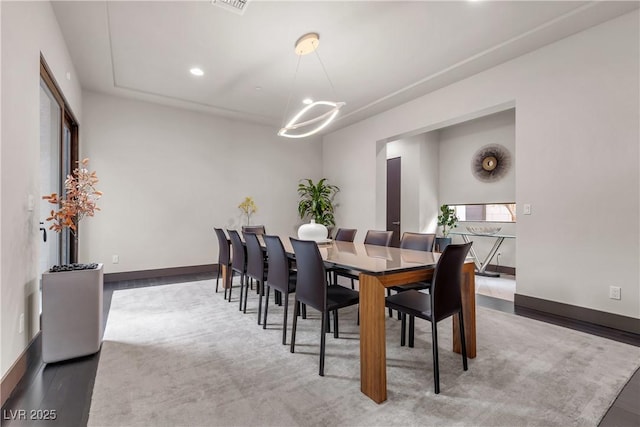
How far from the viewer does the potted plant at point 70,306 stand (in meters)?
2.06

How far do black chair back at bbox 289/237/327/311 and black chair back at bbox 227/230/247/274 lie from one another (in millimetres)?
1183

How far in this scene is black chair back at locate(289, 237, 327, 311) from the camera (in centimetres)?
202

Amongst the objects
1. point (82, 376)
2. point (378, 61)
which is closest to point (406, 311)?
point (82, 376)

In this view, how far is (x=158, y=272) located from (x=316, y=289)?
13.3 ft

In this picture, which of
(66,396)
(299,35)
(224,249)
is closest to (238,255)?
(224,249)

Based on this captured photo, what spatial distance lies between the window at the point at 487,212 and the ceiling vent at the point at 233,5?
17.0 ft

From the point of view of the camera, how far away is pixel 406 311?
77.3 inches

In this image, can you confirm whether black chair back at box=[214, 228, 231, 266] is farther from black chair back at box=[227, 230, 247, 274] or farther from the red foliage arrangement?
the red foliage arrangement

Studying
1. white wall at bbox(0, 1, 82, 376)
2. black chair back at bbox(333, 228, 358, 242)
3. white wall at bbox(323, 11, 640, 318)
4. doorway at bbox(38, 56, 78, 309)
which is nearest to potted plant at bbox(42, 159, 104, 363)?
white wall at bbox(0, 1, 82, 376)

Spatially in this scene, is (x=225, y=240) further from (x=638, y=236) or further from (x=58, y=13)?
(x=638, y=236)

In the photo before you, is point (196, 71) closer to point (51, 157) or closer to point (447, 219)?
point (51, 157)

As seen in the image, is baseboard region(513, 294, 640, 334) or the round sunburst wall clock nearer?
baseboard region(513, 294, 640, 334)

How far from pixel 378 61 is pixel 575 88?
6.75ft

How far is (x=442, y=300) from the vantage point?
6.19 feet
